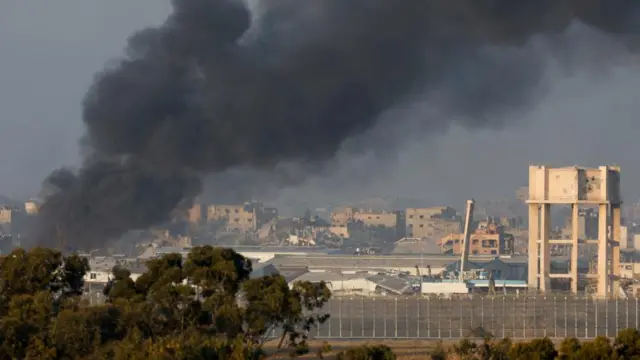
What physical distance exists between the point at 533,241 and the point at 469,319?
24521 mm

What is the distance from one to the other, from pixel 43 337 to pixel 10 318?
1385 mm

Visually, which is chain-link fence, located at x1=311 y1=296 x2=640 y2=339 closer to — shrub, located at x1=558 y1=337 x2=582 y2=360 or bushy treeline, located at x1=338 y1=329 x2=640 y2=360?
bushy treeline, located at x1=338 y1=329 x2=640 y2=360

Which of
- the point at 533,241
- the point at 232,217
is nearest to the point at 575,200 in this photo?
the point at 533,241

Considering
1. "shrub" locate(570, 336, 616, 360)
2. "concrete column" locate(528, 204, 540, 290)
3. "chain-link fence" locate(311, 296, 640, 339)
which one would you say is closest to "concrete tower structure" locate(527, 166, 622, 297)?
"concrete column" locate(528, 204, 540, 290)

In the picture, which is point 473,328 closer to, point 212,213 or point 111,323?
point 111,323

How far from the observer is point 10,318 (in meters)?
36.3

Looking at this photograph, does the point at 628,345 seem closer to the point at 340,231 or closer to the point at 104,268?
the point at 104,268

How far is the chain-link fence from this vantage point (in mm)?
50938

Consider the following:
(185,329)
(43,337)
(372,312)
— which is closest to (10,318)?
(43,337)

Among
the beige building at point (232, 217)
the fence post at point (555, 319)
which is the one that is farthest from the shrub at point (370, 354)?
the beige building at point (232, 217)

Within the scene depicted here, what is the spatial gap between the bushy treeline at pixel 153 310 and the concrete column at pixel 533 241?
104 feet

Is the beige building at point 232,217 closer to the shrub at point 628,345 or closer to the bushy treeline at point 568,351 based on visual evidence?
the bushy treeline at point 568,351

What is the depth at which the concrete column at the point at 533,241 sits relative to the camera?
75.3 m

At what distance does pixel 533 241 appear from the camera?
2997 inches
